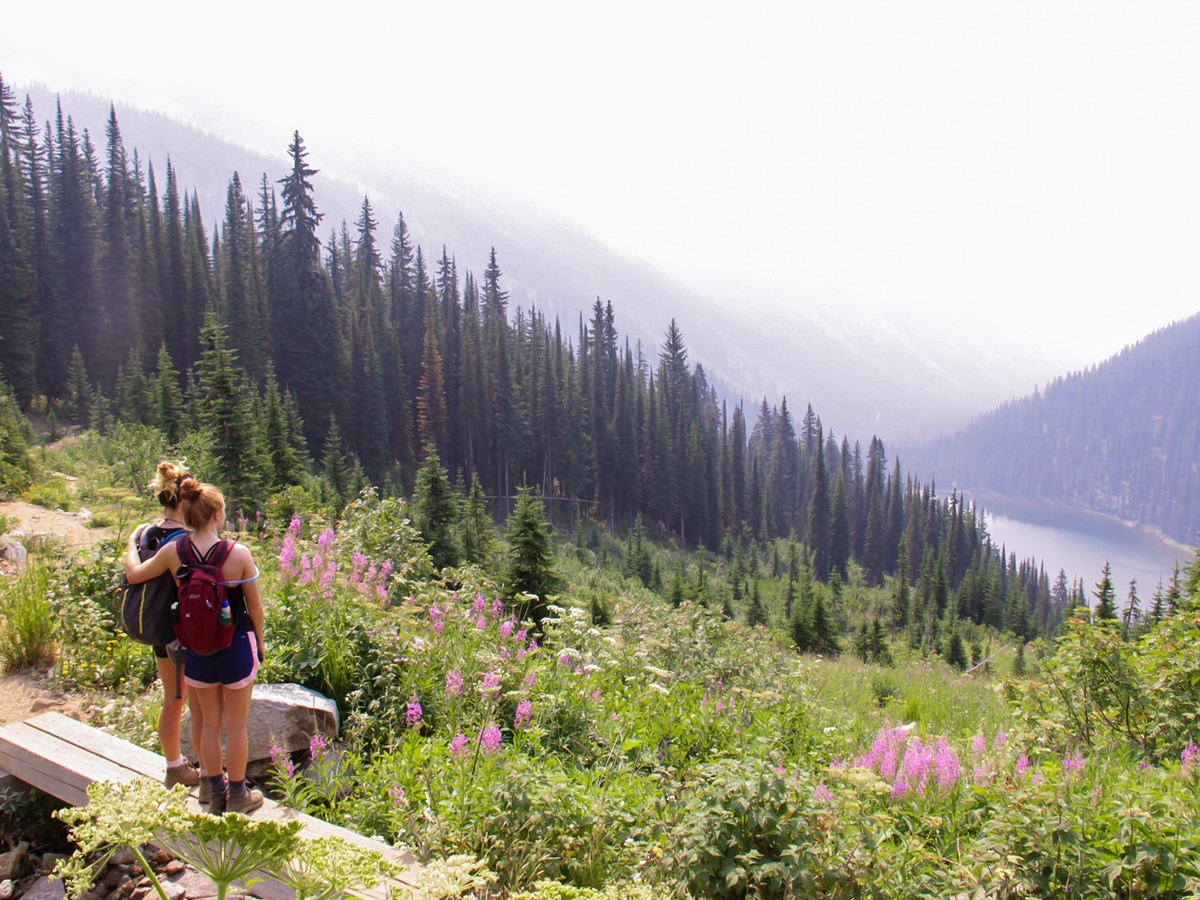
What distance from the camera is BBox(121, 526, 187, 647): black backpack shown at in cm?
346

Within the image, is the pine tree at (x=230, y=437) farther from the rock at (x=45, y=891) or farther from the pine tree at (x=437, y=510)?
the rock at (x=45, y=891)

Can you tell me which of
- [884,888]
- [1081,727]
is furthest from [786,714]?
[884,888]

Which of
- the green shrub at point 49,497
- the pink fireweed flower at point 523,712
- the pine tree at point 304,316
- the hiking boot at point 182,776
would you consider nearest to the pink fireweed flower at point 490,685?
the pink fireweed flower at point 523,712

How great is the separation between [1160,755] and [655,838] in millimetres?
4788

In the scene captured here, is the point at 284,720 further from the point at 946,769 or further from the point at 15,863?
the point at 946,769

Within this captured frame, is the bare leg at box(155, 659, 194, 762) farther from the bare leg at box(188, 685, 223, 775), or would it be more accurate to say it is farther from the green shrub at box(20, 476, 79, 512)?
the green shrub at box(20, 476, 79, 512)

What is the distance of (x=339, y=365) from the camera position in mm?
48469

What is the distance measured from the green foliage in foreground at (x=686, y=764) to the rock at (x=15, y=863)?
1193 mm

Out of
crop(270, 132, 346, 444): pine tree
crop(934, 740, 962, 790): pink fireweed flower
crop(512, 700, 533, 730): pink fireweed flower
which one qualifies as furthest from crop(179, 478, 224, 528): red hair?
crop(270, 132, 346, 444): pine tree

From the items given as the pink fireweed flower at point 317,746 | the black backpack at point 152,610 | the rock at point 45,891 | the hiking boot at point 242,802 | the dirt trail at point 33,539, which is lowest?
the dirt trail at point 33,539

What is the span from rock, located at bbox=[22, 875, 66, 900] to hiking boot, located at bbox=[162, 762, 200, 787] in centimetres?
56

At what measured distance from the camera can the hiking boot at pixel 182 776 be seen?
357 cm

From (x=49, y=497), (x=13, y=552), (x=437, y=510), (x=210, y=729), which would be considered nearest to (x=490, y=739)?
(x=210, y=729)

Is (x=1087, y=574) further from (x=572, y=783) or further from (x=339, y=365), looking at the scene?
(x=572, y=783)
